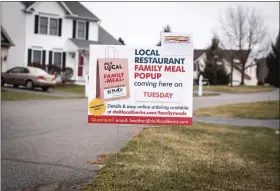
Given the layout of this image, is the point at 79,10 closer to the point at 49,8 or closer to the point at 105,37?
the point at 49,8

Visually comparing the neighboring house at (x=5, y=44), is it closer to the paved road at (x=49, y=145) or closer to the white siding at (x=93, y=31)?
the white siding at (x=93, y=31)

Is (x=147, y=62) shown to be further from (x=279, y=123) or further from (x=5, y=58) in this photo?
(x=5, y=58)

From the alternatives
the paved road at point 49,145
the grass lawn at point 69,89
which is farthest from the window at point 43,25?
the paved road at point 49,145

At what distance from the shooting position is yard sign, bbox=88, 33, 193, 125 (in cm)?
688

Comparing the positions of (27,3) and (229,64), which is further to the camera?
(229,64)

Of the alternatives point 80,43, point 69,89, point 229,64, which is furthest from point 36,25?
point 229,64

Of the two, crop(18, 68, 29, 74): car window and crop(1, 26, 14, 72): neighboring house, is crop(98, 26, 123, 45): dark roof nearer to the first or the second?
crop(1, 26, 14, 72): neighboring house

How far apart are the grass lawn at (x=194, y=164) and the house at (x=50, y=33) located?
2437cm

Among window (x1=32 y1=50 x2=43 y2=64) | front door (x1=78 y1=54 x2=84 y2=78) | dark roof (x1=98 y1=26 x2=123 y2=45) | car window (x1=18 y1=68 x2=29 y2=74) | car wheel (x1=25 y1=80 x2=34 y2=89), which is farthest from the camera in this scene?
dark roof (x1=98 y1=26 x2=123 y2=45)

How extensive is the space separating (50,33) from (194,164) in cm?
2945

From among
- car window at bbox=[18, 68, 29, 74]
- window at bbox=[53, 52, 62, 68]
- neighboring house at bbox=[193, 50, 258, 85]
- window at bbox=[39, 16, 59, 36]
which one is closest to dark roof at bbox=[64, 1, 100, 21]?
window at bbox=[39, 16, 59, 36]

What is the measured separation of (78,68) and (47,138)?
1097 inches

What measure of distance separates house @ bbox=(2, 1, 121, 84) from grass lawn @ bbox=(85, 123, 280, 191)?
24369mm

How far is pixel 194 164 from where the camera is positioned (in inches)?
309
